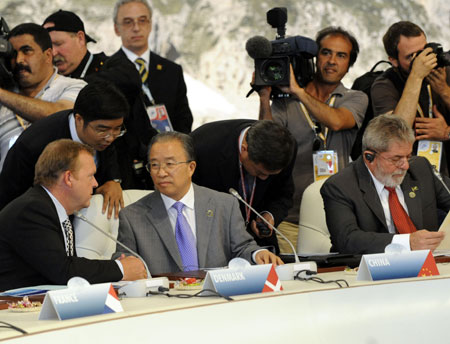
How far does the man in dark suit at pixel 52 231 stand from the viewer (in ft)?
10.0

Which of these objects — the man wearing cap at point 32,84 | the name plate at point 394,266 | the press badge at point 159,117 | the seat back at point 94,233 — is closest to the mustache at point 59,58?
the man wearing cap at point 32,84

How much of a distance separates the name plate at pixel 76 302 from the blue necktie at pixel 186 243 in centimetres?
136

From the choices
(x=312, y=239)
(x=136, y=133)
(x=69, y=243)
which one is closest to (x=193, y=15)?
(x=136, y=133)

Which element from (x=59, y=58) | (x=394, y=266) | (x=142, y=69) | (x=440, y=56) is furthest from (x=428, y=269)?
(x=59, y=58)

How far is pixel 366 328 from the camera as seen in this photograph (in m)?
2.43

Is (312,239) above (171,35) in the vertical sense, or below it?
below

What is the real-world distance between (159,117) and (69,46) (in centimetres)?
66

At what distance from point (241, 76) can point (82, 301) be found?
5.43 meters

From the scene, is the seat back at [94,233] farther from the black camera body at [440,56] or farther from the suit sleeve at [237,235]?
the black camera body at [440,56]

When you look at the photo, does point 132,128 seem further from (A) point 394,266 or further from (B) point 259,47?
(A) point 394,266

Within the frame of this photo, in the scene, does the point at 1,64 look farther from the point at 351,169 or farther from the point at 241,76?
the point at 241,76

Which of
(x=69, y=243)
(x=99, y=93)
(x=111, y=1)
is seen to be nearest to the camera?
(x=69, y=243)

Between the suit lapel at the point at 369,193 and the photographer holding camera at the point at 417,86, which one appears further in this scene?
the photographer holding camera at the point at 417,86

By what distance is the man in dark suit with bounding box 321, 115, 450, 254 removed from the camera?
3768 mm
